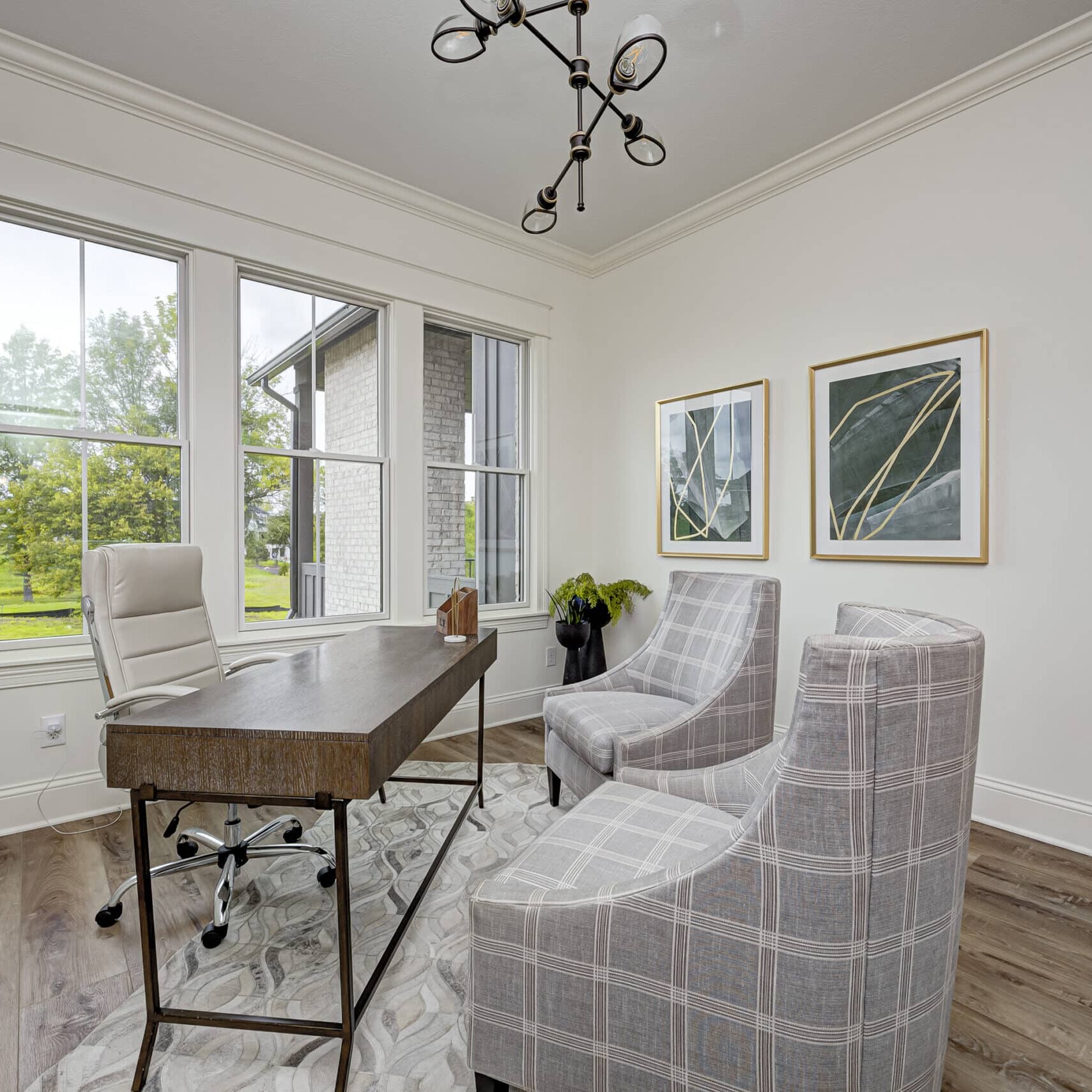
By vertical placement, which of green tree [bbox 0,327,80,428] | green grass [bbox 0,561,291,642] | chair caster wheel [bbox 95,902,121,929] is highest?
green tree [bbox 0,327,80,428]

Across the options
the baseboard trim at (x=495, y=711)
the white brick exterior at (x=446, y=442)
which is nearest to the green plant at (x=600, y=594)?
the baseboard trim at (x=495, y=711)

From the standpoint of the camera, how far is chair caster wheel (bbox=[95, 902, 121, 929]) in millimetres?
1937

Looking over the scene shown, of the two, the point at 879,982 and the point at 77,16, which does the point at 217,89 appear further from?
the point at 879,982

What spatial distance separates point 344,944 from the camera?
53.5 inches

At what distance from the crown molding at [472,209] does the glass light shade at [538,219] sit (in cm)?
152

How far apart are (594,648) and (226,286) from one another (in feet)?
9.09

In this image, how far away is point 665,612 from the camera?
9.71ft

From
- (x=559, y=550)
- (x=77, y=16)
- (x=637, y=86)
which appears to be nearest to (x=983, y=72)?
(x=637, y=86)

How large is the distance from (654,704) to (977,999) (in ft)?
4.09

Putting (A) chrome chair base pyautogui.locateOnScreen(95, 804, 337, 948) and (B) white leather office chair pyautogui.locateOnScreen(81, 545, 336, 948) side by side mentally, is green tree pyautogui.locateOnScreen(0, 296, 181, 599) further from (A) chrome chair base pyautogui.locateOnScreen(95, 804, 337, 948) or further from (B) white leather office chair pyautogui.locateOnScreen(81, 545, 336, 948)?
(A) chrome chair base pyautogui.locateOnScreen(95, 804, 337, 948)

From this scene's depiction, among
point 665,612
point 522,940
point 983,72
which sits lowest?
point 522,940

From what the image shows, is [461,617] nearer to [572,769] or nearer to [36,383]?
[572,769]

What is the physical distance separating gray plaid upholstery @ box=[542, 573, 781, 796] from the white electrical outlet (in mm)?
1986

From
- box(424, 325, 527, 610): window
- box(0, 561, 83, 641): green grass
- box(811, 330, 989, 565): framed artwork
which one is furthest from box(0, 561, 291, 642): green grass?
box(811, 330, 989, 565): framed artwork
